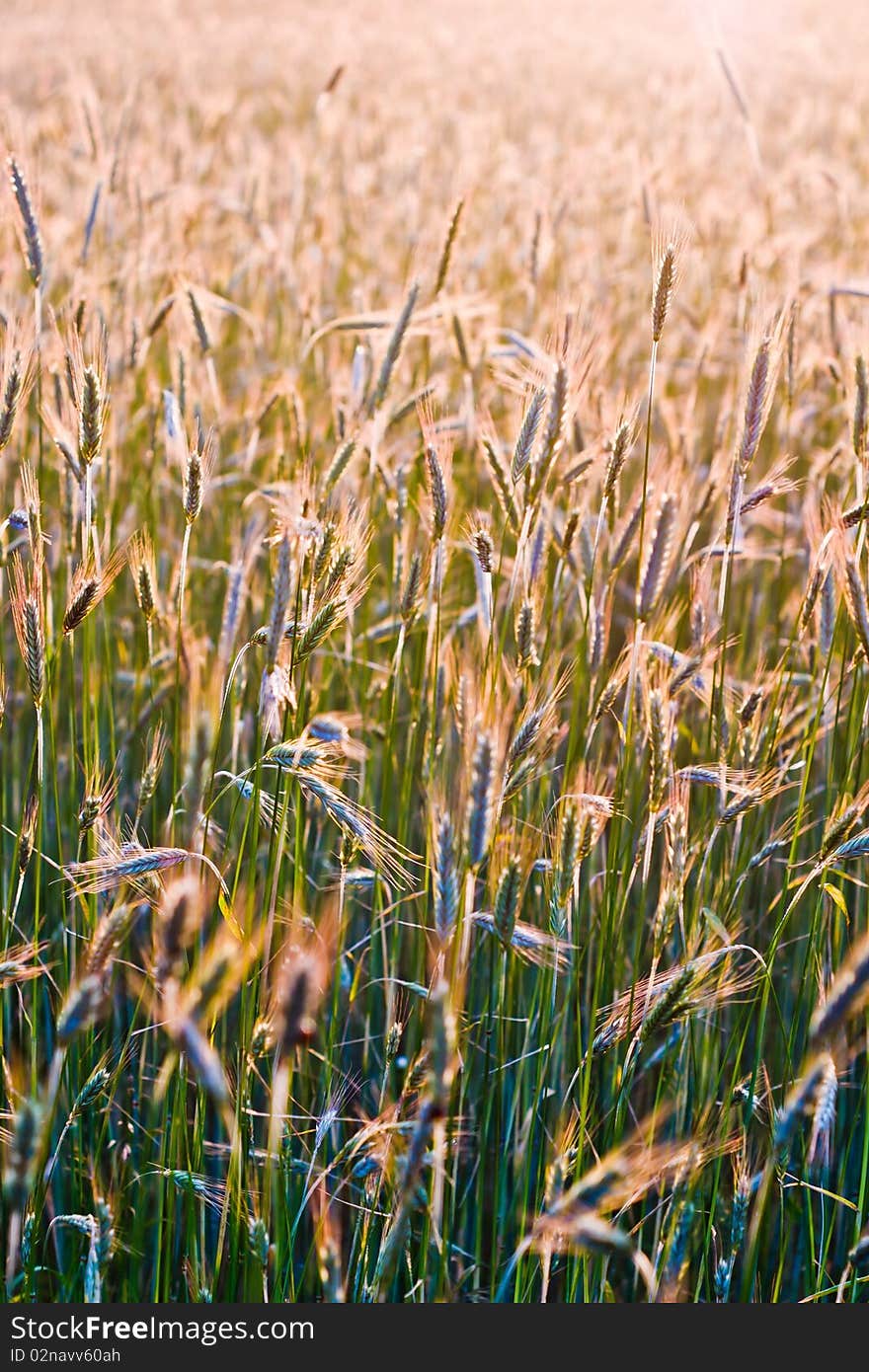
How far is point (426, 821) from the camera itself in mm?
1420

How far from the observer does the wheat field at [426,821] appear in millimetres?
1051

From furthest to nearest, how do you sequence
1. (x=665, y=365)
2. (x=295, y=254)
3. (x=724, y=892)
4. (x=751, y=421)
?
(x=295, y=254) < (x=665, y=365) < (x=724, y=892) < (x=751, y=421)

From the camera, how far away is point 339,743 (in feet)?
3.90

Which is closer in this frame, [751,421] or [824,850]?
[824,850]

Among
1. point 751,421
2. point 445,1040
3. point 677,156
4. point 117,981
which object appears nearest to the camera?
point 445,1040

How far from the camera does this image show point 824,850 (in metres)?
1.16

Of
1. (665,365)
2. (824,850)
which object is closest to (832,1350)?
(824,850)

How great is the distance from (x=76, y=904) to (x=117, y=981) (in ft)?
0.45

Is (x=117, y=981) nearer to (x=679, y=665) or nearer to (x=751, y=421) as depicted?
(x=679, y=665)

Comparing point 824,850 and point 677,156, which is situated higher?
point 677,156

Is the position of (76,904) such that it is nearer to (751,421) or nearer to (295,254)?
(751,421)

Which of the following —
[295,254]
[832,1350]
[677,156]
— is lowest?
[832,1350]

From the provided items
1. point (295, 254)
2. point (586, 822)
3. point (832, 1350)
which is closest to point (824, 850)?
point (586, 822)

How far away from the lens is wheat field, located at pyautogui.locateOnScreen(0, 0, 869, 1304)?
3.45 feet
